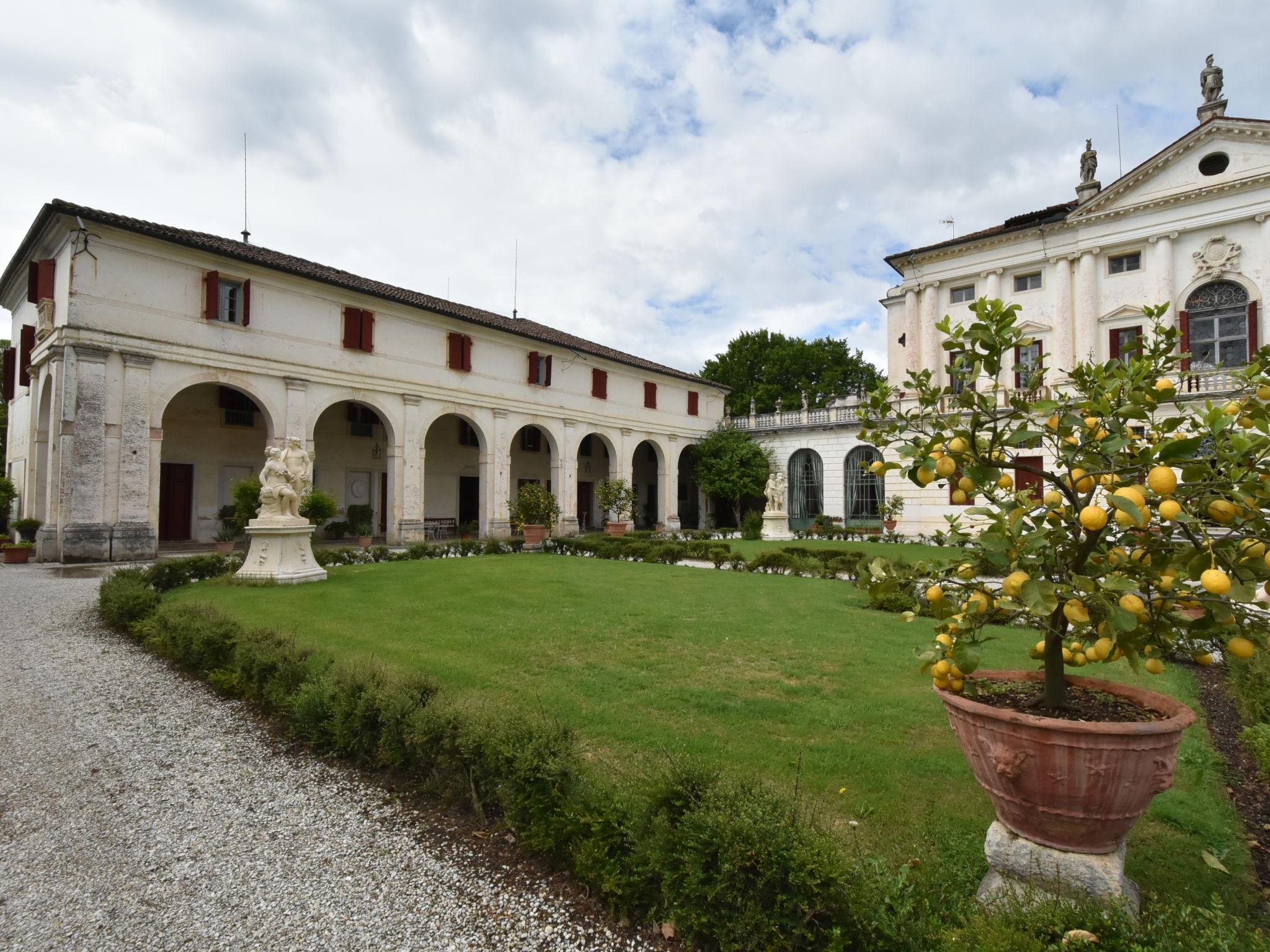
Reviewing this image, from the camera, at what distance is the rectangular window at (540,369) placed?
24.4m

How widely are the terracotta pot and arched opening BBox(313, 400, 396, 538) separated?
66.8 ft

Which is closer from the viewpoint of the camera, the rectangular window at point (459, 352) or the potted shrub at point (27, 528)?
the potted shrub at point (27, 528)

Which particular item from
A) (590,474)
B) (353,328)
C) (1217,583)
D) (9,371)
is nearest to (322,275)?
(353,328)

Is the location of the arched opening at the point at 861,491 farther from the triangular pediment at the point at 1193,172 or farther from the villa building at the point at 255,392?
the triangular pediment at the point at 1193,172

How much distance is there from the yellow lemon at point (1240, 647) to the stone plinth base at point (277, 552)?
37.5ft

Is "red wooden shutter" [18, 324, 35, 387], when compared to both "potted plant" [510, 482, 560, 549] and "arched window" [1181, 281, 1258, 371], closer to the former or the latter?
"potted plant" [510, 482, 560, 549]

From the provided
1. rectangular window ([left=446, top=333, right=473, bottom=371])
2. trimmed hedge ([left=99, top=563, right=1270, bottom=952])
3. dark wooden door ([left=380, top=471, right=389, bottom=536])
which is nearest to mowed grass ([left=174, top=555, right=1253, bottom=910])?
trimmed hedge ([left=99, top=563, right=1270, bottom=952])

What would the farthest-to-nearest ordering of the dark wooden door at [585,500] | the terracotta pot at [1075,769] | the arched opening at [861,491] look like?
the dark wooden door at [585,500] → the arched opening at [861,491] → the terracotta pot at [1075,769]

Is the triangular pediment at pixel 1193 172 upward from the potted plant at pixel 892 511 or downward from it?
upward

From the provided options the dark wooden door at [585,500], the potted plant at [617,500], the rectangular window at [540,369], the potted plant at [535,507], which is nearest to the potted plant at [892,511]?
the potted plant at [617,500]

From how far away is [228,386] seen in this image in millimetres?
17531

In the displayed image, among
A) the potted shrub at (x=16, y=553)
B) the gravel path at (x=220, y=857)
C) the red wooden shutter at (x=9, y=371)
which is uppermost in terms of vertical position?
the red wooden shutter at (x=9, y=371)

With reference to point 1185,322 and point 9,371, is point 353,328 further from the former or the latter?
point 1185,322

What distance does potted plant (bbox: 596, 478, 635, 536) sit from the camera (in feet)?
78.7
